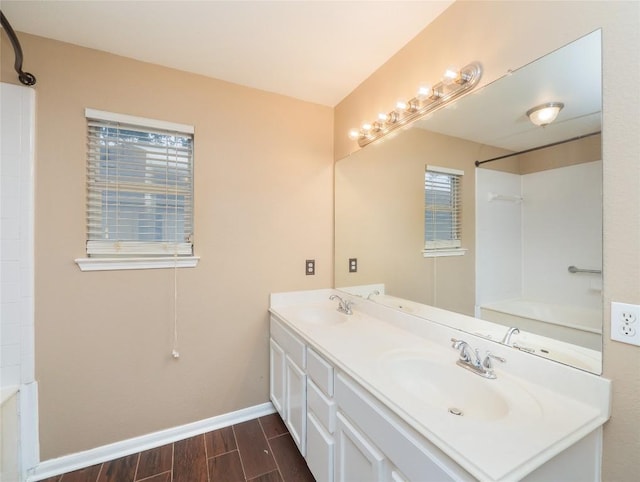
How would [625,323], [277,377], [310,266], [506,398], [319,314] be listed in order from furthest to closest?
[310,266] → [319,314] → [277,377] → [506,398] → [625,323]

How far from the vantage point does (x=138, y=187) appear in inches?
68.2

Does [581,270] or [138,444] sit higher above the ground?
[581,270]

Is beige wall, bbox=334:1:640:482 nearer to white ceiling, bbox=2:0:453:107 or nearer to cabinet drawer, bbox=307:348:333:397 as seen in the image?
white ceiling, bbox=2:0:453:107

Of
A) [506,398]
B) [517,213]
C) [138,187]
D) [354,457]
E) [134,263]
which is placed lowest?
[354,457]

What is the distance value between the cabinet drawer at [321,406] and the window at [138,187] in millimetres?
1182

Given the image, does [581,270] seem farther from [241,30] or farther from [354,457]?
[241,30]

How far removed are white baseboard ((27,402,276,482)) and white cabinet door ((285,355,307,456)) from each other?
434 millimetres

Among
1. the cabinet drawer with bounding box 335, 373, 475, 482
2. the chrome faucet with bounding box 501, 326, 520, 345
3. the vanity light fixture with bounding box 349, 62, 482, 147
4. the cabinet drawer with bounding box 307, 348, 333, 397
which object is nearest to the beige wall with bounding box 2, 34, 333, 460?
the vanity light fixture with bounding box 349, 62, 482, 147

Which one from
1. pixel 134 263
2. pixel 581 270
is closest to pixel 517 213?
pixel 581 270

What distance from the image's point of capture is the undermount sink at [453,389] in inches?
36.2

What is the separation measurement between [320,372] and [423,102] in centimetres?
152

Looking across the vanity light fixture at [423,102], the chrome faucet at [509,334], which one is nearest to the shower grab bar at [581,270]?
the chrome faucet at [509,334]

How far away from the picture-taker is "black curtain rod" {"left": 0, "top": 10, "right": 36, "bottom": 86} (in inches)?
49.7

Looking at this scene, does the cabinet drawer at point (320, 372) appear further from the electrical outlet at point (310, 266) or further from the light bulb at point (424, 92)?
the light bulb at point (424, 92)
